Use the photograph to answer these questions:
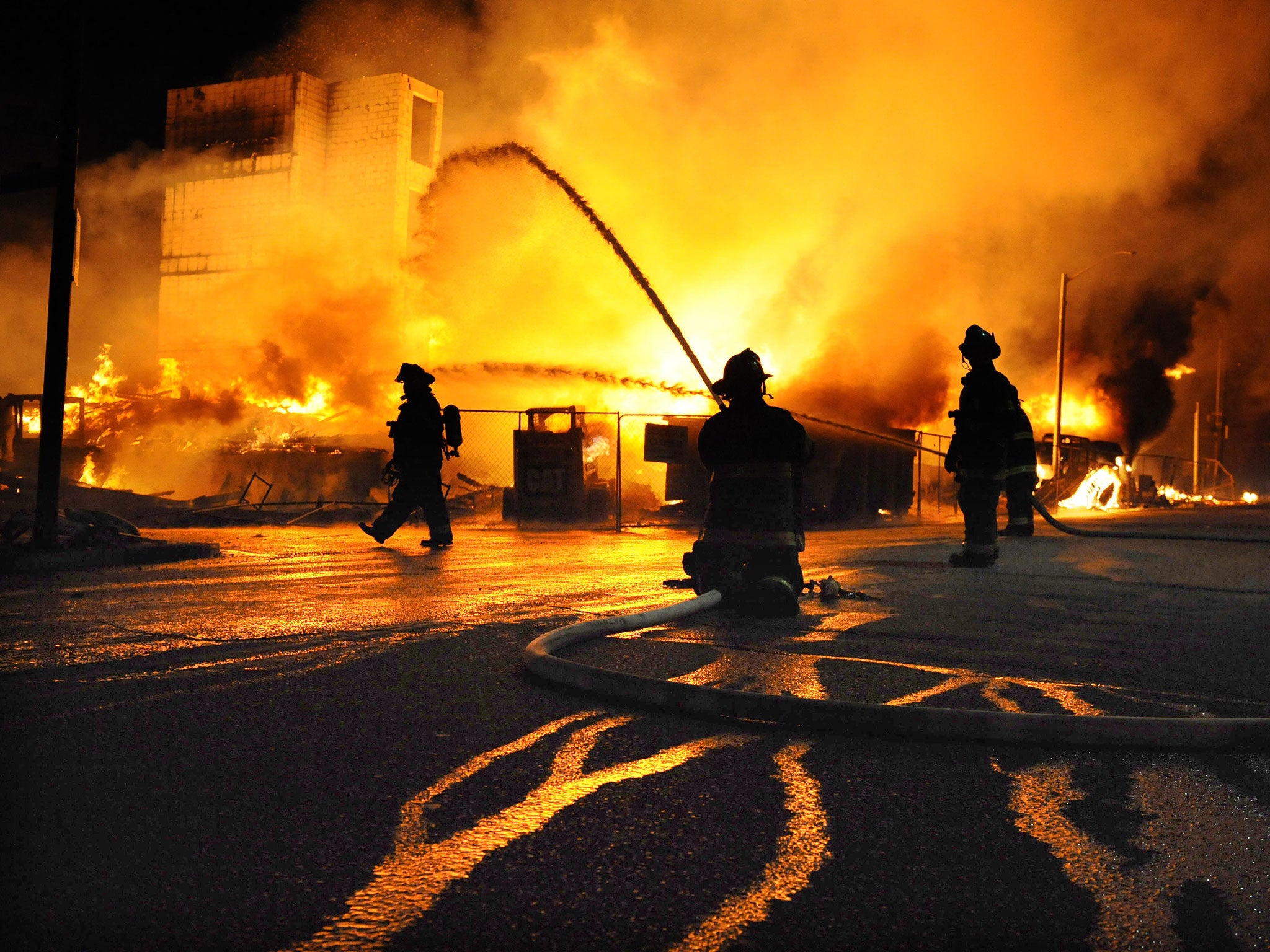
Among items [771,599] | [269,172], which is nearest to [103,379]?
[269,172]

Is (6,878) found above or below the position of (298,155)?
below

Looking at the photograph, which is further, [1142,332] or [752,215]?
[1142,332]

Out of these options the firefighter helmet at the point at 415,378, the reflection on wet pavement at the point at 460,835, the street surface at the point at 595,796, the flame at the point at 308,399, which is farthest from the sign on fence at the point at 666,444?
the flame at the point at 308,399

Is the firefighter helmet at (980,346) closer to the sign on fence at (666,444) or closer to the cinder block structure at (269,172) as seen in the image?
the sign on fence at (666,444)

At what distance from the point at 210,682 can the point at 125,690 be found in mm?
319

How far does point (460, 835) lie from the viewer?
2.68 meters

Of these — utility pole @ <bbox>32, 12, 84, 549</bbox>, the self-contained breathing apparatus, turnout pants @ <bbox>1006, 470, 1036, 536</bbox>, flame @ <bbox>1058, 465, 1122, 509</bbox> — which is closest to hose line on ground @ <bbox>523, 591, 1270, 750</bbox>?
turnout pants @ <bbox>1006, 470, 1036, 536</bbox>

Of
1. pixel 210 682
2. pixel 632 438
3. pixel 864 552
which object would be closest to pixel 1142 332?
pixel 632 438

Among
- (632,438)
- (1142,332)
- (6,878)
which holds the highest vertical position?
(1142,332)

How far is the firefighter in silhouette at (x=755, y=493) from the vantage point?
6621mm

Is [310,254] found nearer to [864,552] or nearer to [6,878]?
[864,552]

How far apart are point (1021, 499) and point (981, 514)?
1212 millimetres

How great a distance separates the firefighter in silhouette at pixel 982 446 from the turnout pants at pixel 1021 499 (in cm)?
26

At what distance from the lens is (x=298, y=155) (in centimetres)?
4091
